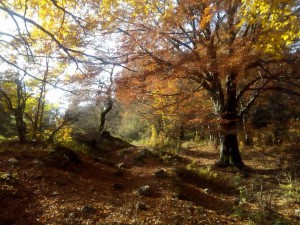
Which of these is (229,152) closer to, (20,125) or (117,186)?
(117,186)

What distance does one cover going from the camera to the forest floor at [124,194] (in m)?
5.45

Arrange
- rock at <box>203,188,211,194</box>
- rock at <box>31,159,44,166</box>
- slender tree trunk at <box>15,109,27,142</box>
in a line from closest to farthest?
rock at <box>31,159,44,166</box> < rock at <box>203,188,211,194</box> < slender tree trunk at <box>15,109,27,142</box>

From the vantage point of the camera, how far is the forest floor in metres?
5.45

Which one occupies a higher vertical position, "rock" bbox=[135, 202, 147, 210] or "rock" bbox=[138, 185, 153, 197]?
"rock" bbox=[138, 185, 153, 197]

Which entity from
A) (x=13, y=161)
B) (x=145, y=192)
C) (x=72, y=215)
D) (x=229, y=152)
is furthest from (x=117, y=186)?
(x=229, y=152)

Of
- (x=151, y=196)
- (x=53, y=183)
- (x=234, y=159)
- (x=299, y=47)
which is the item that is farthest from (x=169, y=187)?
(x=299, y=47)

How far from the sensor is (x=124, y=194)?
22.3 feet

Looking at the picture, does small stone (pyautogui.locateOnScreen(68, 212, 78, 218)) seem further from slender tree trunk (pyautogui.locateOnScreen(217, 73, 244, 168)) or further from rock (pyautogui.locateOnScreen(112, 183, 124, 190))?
slender tree trunk (pyautogui.locateOnScreen(217, 73, 244, 168))

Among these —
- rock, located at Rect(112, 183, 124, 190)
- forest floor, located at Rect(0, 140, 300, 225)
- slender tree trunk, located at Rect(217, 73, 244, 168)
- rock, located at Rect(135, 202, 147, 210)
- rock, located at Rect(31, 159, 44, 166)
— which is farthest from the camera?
slender tree trunk, located at Rect(217, 73, 244, 168)

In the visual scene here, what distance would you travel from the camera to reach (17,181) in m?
6.52

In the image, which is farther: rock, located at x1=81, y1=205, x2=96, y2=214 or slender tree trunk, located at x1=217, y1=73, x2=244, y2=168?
slender tree trunk, located at x1=217, y1=73, x2=244, y2=168

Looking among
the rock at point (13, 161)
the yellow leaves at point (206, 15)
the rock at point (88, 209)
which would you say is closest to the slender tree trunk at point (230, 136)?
the yellow leaves at point (206, 15)

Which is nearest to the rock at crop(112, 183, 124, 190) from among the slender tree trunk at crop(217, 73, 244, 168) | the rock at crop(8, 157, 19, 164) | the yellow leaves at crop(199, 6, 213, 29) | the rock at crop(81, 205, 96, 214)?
the rock at crop(81, 205, 96, 214)

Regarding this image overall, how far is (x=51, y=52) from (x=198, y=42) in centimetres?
528
